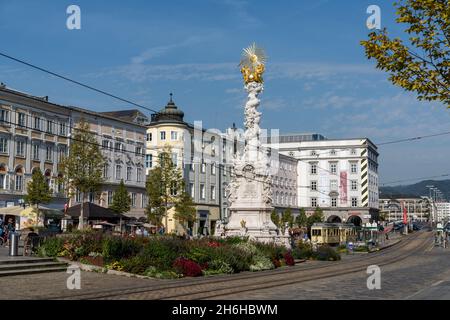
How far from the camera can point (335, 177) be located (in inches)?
4665

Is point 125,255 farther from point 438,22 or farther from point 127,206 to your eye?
point 127,206

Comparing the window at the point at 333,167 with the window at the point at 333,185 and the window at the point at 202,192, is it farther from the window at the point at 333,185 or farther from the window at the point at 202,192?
the window at the point at 202,192

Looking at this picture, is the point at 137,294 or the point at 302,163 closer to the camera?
the point at 137,294

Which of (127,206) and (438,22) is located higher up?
(438,22)

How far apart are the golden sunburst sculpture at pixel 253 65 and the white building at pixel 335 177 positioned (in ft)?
247

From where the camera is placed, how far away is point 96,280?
21.7 metres

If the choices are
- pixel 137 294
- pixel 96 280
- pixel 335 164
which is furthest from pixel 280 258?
pixel 335 164

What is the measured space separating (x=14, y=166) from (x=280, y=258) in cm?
3326

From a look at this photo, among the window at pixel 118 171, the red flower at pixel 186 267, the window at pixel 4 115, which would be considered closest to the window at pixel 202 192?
the window at pixel 118 171

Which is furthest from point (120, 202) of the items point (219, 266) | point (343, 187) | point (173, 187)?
point (343, 187)

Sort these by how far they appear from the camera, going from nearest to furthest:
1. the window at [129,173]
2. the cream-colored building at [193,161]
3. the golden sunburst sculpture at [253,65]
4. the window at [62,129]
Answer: the golden sunburst sculpture at [253,65], the window at [62,129], the window at [129,173], the cream-colored building at [193,161]

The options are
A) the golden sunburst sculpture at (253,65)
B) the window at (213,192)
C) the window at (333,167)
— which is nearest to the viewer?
the golden sunburst sculpture at (253,65)

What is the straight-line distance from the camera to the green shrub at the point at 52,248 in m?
26.5
